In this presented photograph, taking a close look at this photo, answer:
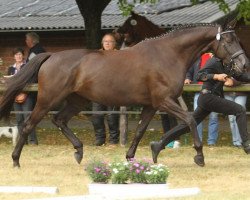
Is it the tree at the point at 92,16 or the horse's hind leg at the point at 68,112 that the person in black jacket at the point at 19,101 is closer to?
the horse's hind leg at the point at 68,112

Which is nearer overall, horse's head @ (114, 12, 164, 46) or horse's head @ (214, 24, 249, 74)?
horse's head @ (214, 24, 249, 74)

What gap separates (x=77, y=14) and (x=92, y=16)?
7.27 m

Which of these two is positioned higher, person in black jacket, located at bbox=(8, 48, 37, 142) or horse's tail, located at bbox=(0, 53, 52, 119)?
horse's tail, located at bbox=(0, 53, 52, 119)

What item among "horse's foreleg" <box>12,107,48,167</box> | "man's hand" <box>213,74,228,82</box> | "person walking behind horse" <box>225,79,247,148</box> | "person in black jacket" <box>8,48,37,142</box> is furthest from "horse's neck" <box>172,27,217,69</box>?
"person in black jacket" <box>8,48,37,142</box>

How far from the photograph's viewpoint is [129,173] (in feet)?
33.2

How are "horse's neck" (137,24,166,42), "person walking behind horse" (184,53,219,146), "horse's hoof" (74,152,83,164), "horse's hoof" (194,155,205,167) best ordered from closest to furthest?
"horse's hoof" (194,155,205,167) → "horse's hoof" (74,152,83,164) → "person walking behind horse" (184,53,219,146) → "horse's neck" (137,24,166,42)

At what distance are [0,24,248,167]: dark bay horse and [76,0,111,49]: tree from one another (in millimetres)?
8935

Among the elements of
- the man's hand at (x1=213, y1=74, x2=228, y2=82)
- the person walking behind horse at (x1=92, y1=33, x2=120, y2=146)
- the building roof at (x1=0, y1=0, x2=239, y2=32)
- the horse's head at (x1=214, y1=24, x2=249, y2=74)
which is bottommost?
the building roof at (x1=0, y1=0, x2=239, y2=32)

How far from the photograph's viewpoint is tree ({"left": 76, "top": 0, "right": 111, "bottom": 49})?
884 inches

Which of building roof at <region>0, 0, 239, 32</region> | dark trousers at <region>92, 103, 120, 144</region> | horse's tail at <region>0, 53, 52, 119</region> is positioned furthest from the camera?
building roof at <region>0, 0, 239, 32</region>

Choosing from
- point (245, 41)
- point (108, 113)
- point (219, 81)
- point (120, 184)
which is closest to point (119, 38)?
point (108, 113)

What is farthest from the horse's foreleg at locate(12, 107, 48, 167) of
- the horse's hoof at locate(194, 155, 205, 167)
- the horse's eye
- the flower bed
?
the horse's eye

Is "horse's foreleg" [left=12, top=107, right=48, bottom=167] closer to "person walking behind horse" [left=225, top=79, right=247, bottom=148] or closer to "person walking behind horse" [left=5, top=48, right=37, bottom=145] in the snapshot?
"person walking behind horse" [left=5, top=48, right=37, bottom=145]

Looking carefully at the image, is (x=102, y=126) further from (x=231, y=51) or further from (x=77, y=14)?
(x=77, y=14)
